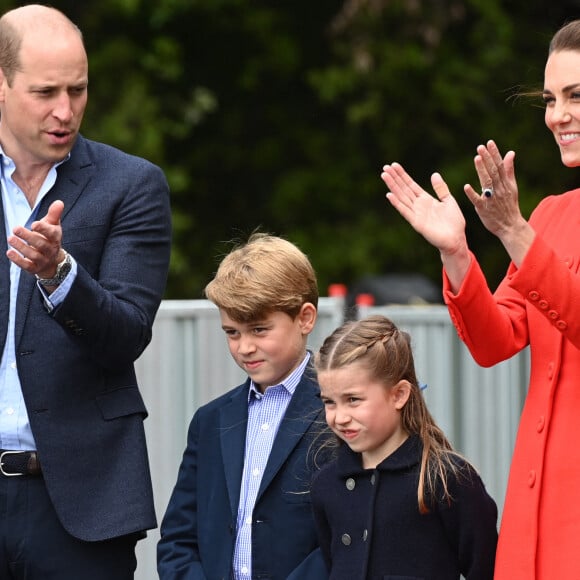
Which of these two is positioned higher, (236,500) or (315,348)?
(315,348)

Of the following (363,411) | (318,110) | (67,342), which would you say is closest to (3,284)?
(67,342)

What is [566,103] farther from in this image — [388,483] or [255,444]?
[255,444]

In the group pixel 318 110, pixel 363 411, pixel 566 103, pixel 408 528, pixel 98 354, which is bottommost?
pixel 408 528

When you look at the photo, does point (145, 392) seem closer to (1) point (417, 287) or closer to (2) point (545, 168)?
(1) point (417, 287)

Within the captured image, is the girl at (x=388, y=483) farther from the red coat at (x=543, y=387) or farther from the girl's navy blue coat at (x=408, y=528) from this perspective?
the red coat at (x=543, y=387)

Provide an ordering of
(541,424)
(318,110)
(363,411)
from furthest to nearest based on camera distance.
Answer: (318,110), (363,411), (541,424)

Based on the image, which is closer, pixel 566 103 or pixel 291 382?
pixel 566 103

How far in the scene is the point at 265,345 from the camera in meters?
3.53

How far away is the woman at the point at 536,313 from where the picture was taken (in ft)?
9.64

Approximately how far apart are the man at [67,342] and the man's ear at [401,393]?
0.61 m

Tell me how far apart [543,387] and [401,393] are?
44 centimetres

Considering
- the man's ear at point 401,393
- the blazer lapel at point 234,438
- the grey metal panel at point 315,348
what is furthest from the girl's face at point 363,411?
the grey metal panel at point 315,348

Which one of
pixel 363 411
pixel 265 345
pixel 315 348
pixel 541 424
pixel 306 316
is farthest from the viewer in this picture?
pixel 315 348

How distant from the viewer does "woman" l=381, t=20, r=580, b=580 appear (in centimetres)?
294
